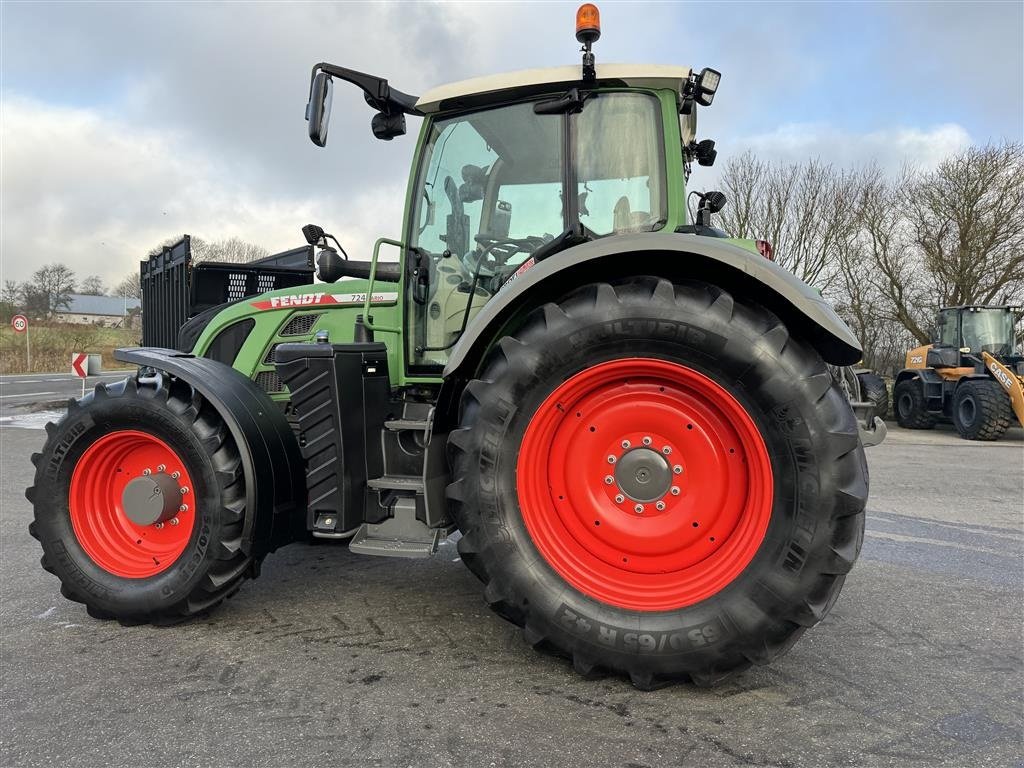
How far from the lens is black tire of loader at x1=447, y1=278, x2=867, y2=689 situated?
2178 millimetres

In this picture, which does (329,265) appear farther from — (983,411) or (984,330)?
(984,330)

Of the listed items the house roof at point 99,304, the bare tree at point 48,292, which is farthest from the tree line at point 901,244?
the house roof at point 99,304

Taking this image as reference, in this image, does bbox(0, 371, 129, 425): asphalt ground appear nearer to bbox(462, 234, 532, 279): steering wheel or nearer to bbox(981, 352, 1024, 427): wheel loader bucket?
bbox(462, 234, 532, 279): steering wheel

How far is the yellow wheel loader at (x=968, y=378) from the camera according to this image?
38.7 feet

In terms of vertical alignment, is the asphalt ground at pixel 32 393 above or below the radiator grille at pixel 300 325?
below

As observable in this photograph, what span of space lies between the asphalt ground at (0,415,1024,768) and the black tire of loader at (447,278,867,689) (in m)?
0.22

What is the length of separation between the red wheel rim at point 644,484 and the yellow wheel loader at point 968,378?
11.9 meters

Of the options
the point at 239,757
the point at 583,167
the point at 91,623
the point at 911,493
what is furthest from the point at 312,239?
the point at 911,493

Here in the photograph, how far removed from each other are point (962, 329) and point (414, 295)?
47.1 feet

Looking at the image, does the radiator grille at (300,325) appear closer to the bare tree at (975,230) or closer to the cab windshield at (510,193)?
the cab windshield at (510,193)

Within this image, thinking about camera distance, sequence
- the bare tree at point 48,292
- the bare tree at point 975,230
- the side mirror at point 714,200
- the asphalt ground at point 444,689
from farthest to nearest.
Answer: the bare tree at point 48,292 → the bare tree at point 975,230 → the side mirror at point 714,200 → the asphalt ground at point 444,689

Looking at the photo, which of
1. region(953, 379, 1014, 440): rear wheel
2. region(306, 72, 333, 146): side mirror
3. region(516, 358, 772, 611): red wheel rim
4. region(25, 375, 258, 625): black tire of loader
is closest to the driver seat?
region(516, 358, 772, 611): red wheel rim

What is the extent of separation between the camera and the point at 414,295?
3.21 meters

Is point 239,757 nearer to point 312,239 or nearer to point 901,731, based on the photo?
point 901,731
